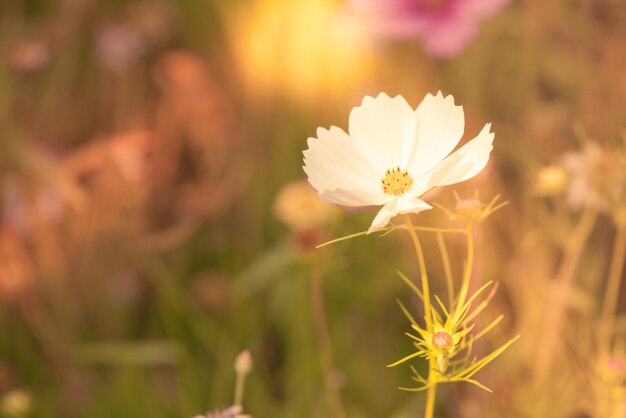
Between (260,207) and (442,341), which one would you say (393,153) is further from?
(260,207)

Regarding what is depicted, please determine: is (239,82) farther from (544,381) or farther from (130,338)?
(544,381)

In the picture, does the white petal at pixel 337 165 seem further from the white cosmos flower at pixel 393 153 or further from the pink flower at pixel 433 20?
the pink flower at pixel 433 20

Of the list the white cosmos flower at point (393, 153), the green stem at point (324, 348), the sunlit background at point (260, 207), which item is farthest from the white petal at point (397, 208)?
the sunlit background at point (260, 207)

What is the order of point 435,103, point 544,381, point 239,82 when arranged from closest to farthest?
point 435,103, point 544,381, point 239,82

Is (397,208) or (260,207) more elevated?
(260,207)

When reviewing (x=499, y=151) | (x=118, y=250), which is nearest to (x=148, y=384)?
(x=118, y=250)

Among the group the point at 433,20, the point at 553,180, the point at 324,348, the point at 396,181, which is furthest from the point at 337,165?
the point at 433,20

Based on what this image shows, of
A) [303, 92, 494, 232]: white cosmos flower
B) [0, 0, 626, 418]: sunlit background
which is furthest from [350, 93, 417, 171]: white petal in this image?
[0, 0, 626, 418]: sunlit background

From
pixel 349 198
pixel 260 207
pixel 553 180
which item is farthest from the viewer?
pixel 260 207
